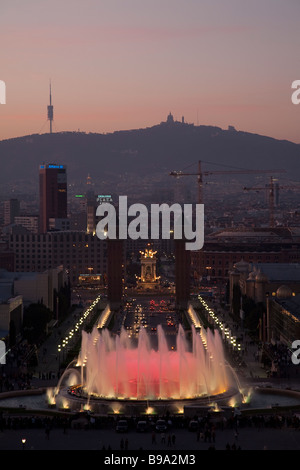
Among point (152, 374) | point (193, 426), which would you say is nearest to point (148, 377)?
point (152, 374)

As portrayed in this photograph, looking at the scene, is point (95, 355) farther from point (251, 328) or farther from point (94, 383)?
point (251, 328)

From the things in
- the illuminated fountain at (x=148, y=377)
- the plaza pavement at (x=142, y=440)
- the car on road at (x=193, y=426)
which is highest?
the illuminated fountain at (x=148, y=377)

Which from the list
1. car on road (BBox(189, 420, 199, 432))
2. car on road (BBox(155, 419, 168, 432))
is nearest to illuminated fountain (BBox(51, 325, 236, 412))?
car on road (BBox(155, 419, 168, 432))

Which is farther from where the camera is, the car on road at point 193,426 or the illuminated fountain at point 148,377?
the illuminated fountain at point 148,377

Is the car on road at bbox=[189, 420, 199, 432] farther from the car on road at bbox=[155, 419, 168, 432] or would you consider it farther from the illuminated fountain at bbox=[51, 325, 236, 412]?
the illuminated fountain at bbox=[51, 325, 236, 412]

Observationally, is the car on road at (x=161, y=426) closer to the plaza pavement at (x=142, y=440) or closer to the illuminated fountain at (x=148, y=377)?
the plaza pavement at (x=142, y=440)

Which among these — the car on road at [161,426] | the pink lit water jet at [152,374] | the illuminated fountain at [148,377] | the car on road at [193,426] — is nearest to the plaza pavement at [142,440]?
the car on road at [193,426]

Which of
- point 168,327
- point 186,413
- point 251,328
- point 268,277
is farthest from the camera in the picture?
point 268,277
